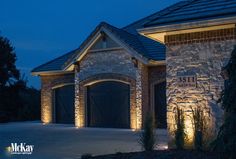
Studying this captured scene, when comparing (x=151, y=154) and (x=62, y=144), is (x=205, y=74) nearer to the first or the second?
(x=151, y=154)

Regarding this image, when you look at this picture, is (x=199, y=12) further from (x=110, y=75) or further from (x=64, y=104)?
(x=64, y=104)

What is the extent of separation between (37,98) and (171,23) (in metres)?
21.4

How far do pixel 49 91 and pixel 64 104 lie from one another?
1312 millimetres

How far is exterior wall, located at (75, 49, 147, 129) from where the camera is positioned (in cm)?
1886

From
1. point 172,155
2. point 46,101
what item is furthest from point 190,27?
point 46,101

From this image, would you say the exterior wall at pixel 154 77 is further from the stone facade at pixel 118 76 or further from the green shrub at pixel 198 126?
the green shrub at pixel 198 126

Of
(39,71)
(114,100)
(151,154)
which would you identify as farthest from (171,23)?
(39,71)

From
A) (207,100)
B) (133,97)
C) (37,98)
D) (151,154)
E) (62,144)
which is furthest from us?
(37,98)

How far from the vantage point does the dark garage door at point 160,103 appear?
19.0 metres

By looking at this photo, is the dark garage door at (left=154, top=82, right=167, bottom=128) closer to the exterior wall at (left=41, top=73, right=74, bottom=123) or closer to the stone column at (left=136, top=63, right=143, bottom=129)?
the stone column at (left=136, top=63, right=143, bottom=129)

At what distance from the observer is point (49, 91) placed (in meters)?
24.1

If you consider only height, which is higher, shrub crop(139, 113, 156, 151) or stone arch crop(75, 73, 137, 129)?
stone arch crop(75, 73, 137, 129)

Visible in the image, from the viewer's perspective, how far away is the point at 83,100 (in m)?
21.2

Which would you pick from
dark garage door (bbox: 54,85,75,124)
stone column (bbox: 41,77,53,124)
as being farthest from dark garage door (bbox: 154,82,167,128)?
stone column (bbox: 41,77,53,124)
